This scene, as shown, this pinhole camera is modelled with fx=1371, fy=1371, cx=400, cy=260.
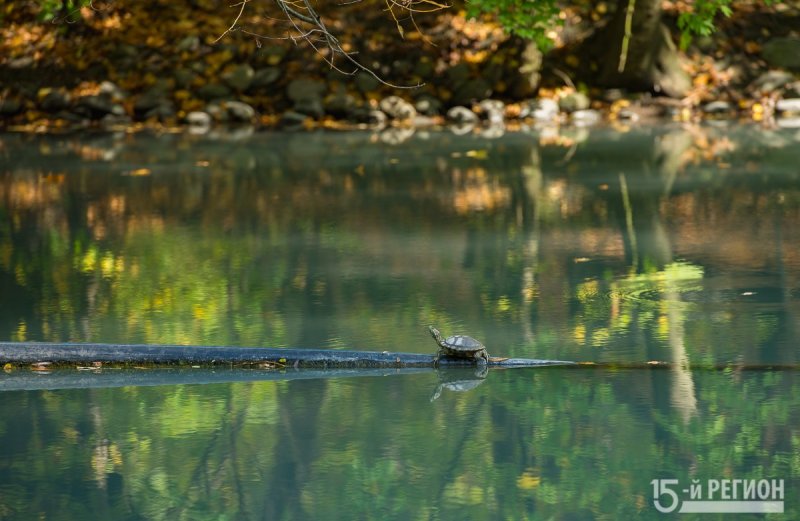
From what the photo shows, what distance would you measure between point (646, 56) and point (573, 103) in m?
1.11

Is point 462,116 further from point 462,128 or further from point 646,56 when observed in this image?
point 646,56

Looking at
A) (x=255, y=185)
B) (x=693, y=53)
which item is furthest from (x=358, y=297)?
(x=693, y=53)

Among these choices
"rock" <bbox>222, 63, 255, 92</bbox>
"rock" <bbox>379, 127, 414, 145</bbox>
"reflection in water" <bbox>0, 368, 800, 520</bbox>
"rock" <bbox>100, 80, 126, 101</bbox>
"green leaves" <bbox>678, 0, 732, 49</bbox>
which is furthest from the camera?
"rock" <bbox>222, 63, 255, 92</bbox>

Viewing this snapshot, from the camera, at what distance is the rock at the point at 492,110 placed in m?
17.0

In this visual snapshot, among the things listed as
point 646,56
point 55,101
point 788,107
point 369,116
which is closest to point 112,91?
point 55,101

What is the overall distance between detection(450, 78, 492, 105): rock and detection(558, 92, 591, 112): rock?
3.20 feet

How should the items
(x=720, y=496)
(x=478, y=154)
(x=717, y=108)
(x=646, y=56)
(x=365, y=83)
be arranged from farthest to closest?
1. (x=365, y=83)
2. (x=646, y=56)
3. (x=717, y=108)
4. (x=478, y=154)
5. (x=720, y=496)

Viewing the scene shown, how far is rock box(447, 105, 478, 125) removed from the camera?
55.7ft

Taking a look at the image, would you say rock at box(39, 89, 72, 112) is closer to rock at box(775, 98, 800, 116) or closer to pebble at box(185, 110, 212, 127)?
pebble at box(185, 110, 212, 127)

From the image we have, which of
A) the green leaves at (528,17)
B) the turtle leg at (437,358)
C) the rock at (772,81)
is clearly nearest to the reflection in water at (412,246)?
the turtle leg at (437,358)

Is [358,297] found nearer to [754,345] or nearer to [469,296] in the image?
[469,296]

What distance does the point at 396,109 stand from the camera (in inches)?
679

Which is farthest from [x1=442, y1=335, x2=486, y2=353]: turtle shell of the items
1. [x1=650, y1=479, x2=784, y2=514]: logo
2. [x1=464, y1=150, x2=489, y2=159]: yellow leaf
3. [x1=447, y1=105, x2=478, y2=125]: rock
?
[x1=447, y1=105, x2=478, y2=125]: rock

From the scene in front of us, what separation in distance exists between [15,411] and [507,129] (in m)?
11.3
